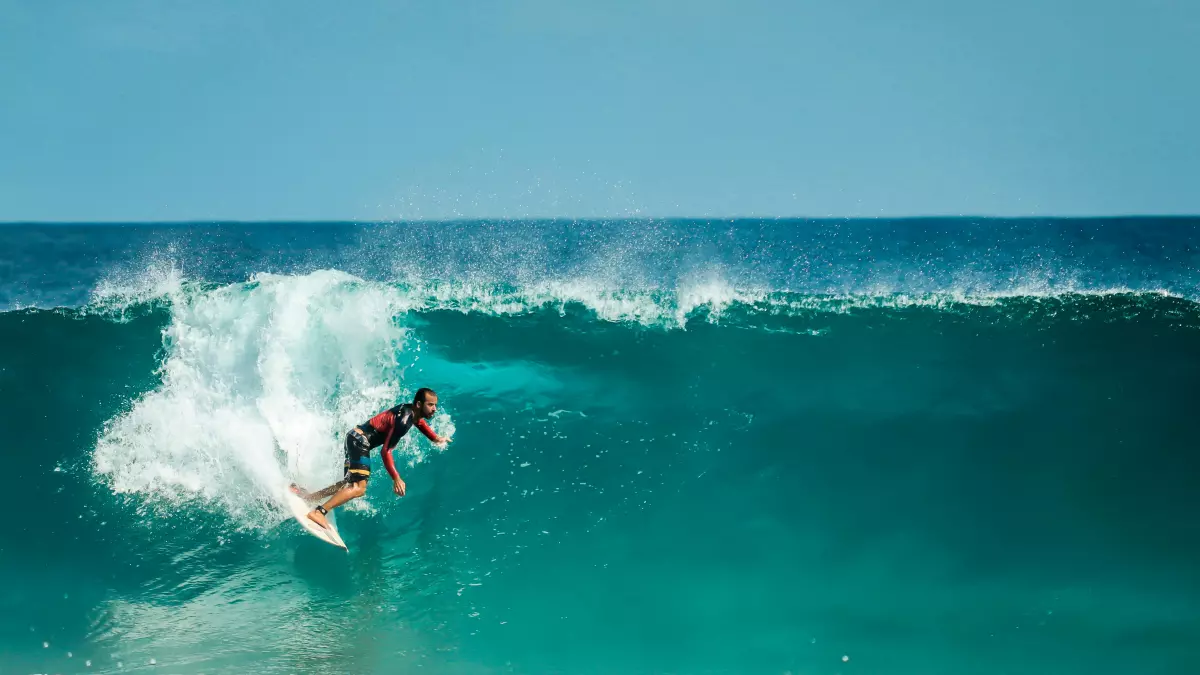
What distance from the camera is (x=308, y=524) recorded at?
693cm

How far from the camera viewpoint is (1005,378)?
9414 mm

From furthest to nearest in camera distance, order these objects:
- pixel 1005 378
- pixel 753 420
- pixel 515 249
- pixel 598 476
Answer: pixel 515 249 → pixel 1005 378 → pixel 753 420 → pixel 598 476

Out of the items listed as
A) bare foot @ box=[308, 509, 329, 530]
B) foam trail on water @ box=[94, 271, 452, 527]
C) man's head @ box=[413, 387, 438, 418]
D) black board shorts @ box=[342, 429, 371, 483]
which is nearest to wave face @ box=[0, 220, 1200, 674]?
foam trail on water @ box=[94, 271, 452, 527]

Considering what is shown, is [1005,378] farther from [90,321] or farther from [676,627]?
[90,321]

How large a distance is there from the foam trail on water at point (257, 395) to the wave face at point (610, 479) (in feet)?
0.09

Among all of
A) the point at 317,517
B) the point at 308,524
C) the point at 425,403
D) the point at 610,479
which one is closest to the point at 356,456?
the point at 317,517

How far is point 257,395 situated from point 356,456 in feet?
6.42

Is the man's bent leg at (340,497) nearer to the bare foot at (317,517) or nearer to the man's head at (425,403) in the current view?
the bare foot at (317,517)

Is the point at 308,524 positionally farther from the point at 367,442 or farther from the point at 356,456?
the point at 367,442

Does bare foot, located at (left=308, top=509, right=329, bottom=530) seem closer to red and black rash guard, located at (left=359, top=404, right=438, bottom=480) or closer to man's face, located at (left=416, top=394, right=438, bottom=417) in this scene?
red and black rash guard, located at (left=359, top=404, right=438, bottom=480)

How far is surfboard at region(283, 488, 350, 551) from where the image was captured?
694cm

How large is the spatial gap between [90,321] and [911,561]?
30.2ft

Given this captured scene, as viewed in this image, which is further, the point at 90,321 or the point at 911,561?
the point at 90,321

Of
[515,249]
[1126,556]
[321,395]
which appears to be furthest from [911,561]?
[515,249]
